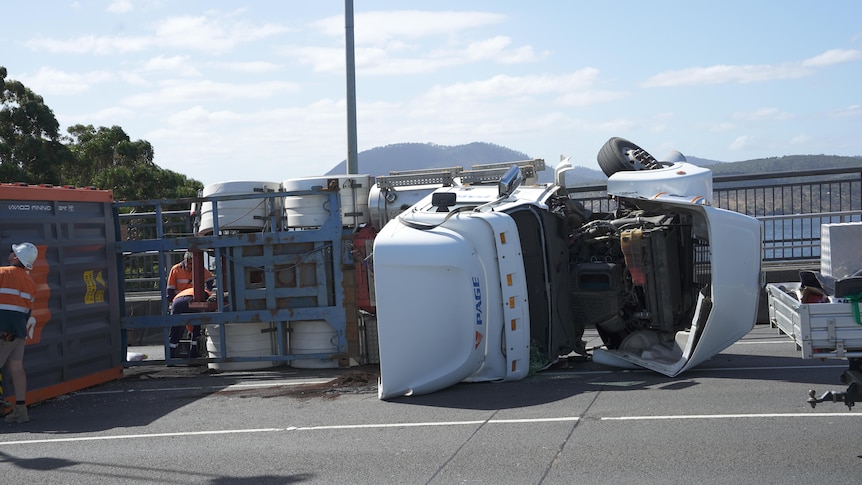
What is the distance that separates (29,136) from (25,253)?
61.5 ft

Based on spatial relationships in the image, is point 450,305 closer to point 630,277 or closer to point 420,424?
point 420,424

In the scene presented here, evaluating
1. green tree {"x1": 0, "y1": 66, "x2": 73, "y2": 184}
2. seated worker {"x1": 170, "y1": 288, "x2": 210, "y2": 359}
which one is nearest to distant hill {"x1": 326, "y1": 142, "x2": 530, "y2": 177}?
green tree {"x1": 0, "y1": 66, "x2": 73, "y2": 184}

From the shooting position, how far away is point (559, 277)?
9641 millimetres

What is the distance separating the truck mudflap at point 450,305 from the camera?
8.68 meters

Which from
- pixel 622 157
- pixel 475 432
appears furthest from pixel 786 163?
pixel 475 432

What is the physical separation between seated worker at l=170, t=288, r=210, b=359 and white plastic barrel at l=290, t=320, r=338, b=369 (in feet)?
4.99

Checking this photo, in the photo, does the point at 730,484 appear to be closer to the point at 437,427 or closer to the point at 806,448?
the point at 806,448

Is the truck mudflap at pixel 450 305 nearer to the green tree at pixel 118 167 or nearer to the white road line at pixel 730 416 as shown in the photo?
the white road line at pixel 730 416

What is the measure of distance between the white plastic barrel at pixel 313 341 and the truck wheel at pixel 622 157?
3.85 metres

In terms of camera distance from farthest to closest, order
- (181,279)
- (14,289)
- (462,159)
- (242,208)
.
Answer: (462,159) < (181,279) < (242,208) < (14,289)

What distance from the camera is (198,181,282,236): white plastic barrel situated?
36.8 feet

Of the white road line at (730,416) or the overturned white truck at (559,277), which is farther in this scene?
the overturned white truck at (559,277)

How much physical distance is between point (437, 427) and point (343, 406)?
1.51 metres

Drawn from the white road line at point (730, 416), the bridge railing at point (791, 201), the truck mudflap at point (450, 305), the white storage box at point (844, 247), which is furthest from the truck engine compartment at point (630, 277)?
the bridge railing at point (791, 201)
